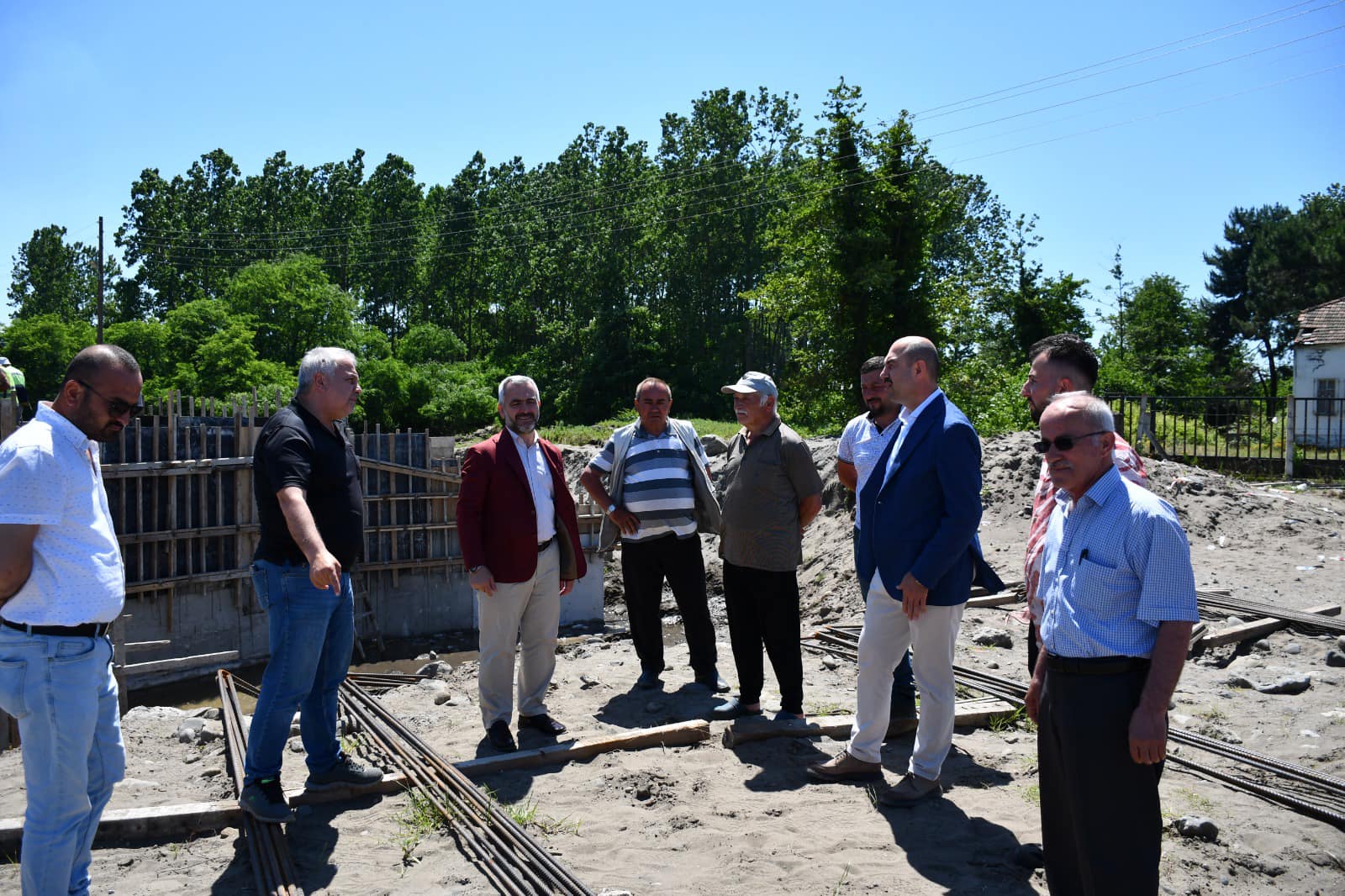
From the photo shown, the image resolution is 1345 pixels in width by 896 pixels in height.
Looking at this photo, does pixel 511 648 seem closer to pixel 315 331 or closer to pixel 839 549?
pixel 839 549

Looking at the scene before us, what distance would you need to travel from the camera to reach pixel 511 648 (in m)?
5.58

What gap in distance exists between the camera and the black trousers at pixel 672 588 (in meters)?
6.45

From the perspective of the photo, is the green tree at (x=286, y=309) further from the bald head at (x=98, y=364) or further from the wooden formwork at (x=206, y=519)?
the bald head at (x=98, y=364)

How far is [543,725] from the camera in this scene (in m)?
5.67

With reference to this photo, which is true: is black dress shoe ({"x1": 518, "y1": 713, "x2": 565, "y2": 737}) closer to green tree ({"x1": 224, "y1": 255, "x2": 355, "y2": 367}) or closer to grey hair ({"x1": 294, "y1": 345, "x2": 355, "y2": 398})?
grey hair ({"x1": 294, "y1": 345, "x2": 355, "y2": 398})

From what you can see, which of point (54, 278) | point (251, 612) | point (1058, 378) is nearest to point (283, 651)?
point (1058, 378)

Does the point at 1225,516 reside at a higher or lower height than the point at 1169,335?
lower

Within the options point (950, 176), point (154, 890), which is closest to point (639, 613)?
point (154, 890)

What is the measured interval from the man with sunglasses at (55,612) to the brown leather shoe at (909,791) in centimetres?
326

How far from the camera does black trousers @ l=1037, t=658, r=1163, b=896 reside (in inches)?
111

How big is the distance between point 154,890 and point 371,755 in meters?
1.75

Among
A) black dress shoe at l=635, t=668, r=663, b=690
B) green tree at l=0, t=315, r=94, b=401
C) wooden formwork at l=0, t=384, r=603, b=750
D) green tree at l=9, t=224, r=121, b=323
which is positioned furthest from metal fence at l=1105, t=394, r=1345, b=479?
green tree at l=9, t=224, r=121, b=323

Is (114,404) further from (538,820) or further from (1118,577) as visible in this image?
(1118,577)

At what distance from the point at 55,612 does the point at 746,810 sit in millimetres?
3003
